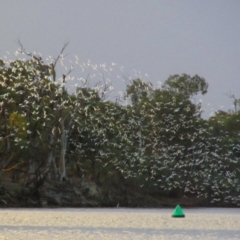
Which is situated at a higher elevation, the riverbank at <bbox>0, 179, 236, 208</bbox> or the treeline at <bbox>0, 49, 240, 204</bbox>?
the treeline at <bbox>0, 49, 240, 204</bbox>

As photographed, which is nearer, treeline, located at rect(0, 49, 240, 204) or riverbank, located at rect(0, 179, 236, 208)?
riverbank, located at rect(0, 179, 236, 208)

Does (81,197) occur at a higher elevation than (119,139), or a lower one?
lower

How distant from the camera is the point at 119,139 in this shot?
46875mm

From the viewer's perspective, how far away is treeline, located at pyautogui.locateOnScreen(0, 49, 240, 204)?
4322 centimetres

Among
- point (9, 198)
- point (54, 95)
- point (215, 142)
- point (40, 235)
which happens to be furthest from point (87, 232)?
point (215, 142)

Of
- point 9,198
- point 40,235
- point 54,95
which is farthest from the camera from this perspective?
point 54,95

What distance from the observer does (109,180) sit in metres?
46.2

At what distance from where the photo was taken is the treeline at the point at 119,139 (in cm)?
4322

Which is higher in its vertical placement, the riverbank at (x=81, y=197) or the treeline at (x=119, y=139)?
the treeline at (x=119, y=139)

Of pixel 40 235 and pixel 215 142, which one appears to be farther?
pixel 215 142

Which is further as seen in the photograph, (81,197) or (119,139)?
(119,139)

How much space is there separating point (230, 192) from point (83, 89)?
38.3 ft

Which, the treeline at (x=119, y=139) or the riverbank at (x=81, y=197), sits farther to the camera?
the treeline at (x=119, y=139)

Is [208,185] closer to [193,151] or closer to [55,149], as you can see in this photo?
[193,151]
